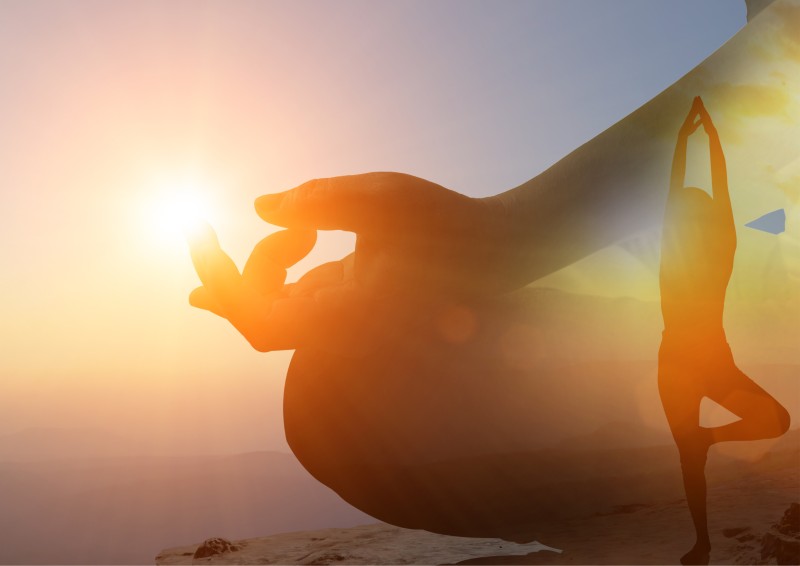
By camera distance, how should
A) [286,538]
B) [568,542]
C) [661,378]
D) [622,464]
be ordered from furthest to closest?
[286,538]
[568,542]
[622,464]
[661,378]

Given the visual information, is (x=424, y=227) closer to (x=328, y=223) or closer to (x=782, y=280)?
(x=328, y=223)

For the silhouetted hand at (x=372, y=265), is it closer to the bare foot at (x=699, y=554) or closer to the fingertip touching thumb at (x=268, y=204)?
the fingertip touching thumb at (x=268, y=204)

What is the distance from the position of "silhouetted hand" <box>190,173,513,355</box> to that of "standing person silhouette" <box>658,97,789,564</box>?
148 cm

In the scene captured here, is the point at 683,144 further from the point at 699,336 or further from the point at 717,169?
the point at 699,336

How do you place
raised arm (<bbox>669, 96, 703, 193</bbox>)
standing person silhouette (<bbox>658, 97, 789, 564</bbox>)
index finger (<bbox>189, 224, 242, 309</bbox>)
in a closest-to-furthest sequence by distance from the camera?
standing person silhouette (<bbox>658, 97, 789, 564</bbox>) → raised arm (<bbox>669, 96, 703, 193</bbox>) → index finger (<bbox>189, 224, 242, 309</bbox>)

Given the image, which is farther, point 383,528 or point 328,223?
point 383,528

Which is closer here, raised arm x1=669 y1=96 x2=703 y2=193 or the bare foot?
the bare foot

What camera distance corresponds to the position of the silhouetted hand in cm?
538

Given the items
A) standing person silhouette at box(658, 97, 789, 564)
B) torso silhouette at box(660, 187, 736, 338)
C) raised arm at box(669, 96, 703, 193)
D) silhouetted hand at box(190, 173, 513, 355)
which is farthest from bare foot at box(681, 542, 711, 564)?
raised arm at box(669, 96, 703, 193)

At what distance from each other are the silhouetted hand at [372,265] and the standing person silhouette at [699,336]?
1484 mm

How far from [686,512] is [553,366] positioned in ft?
6.44

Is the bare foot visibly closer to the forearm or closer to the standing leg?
the standing leg

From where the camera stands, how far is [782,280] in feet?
19.7

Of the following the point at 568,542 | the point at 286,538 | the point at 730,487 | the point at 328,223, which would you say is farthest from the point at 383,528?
the point at 328,223
